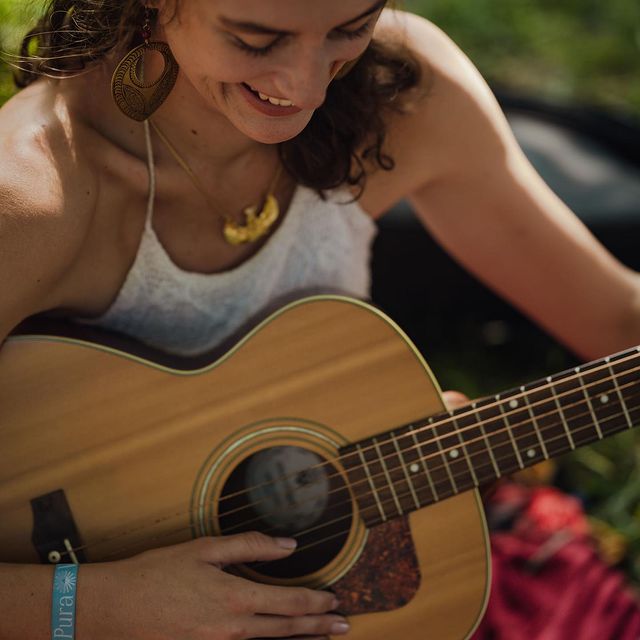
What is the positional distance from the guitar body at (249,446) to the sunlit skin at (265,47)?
1.05 feet

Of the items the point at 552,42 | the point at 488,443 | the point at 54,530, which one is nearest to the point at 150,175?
the point at 54,530

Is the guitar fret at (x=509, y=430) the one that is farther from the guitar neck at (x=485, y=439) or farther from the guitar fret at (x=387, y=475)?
the guitar fret at (x=387, y=475)

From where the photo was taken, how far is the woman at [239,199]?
1135mm

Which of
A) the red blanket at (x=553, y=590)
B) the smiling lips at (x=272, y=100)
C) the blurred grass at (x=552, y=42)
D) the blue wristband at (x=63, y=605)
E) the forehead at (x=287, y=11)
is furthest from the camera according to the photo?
the blurred grass at (x=552, y=42)

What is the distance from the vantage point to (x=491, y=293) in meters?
2.40

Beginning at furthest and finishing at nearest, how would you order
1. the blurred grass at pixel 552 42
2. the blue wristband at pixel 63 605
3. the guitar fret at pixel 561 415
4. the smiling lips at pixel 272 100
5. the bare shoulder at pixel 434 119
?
the blurred grass at pixel 552 42
the bare shoulder at pixel 434 119
the guitar fret at pixel 561 415
the blue wristband at pixel 63 605
the smiling lips at pixel 272 100

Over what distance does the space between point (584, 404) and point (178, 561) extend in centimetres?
61

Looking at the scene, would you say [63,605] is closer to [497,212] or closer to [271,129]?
[271,129]

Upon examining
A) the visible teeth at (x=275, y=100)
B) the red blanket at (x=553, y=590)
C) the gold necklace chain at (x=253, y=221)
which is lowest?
the red blanket at (x=553, y=590)

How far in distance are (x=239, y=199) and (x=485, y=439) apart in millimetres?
518

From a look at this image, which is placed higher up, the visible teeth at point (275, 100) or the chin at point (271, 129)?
the visible teeth at point (275, 100)

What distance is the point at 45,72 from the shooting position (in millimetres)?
1271

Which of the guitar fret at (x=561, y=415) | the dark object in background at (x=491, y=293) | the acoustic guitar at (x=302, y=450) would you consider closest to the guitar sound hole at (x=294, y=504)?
the acoustic guitar at (x=302, y=450)

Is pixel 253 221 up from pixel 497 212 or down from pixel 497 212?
up
